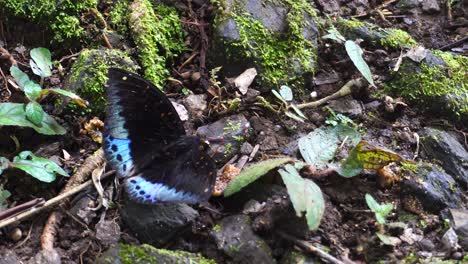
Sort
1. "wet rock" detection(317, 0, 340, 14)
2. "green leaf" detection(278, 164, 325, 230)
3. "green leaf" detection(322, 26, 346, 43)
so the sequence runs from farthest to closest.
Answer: "wet rock" detection(317, 0, 340, 14)
"green leaf" detection(322, 26, 346, 43)
"green leaf" detection(278, 164, 325, 230)

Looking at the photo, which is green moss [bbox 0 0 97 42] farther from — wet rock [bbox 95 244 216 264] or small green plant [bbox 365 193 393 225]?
small green plant [bbox 365 193 393 225]

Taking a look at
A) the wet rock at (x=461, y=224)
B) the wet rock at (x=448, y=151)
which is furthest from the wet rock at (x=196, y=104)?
the wet rock at (x=461, y=224)

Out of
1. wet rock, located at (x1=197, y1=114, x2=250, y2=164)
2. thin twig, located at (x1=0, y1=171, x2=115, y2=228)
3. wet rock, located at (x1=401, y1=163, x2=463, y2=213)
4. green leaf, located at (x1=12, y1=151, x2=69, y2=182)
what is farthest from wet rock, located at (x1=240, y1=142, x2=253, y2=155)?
green leaf, located at (x1=12, y1=151, x2=69, y2=182)

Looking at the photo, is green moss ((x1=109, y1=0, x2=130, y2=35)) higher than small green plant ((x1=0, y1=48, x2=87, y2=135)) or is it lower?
higher

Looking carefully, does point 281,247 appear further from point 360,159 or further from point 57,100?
point 57,100

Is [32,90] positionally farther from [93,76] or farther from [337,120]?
[337,120]

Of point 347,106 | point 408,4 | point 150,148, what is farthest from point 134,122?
point 408,4

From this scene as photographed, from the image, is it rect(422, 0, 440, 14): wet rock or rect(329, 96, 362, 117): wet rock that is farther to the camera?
rect(422, 0, 440, 14): wet rock

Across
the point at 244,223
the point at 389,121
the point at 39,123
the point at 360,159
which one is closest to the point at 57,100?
the point at 39,123
